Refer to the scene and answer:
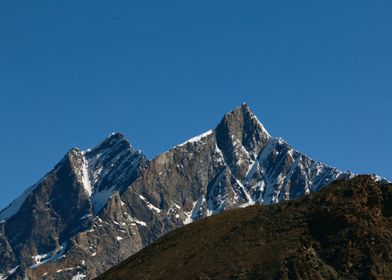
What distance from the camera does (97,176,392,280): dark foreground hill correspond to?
99.1 m

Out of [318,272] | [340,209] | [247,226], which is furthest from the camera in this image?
[247,226]

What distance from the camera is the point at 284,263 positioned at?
99.9 meters

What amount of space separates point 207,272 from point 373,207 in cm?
1817

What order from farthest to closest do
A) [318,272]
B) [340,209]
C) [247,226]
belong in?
[247,226] → [340,209] → [318,272]

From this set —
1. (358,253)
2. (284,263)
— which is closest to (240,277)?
(284,263)

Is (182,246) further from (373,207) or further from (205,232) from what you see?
(373,207)

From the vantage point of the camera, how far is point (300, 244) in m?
103

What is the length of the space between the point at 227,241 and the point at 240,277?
414 inches

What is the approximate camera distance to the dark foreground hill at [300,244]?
99125 millimetres

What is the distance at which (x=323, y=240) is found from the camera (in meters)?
103

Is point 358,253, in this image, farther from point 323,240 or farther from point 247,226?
point 247,226

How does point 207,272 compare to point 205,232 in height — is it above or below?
below

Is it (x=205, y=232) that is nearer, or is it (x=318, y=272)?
(x=318, y=272)

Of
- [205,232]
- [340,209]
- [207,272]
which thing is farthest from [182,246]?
[340,209]
